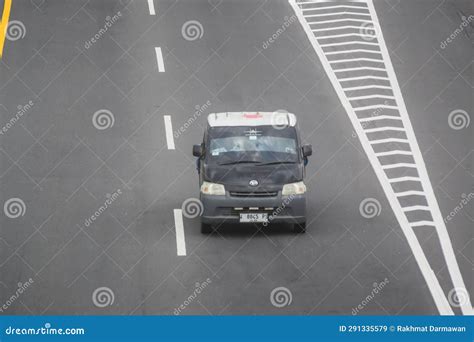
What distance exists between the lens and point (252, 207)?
26.2 metres

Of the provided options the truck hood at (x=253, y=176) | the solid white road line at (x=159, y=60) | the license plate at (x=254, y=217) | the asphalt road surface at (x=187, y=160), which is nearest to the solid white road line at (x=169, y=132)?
the asphalt road surface at (x=187, y=160)

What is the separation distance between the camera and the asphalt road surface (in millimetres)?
24125

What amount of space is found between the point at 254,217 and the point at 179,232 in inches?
68.0

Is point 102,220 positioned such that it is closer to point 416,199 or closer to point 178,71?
point 416,199

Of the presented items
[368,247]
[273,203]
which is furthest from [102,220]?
[368,247]

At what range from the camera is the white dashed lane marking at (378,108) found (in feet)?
89.1

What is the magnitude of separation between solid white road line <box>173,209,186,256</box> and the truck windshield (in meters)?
1.63

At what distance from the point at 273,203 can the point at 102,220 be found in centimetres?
393

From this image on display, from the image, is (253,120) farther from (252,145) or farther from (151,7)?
(151,7)

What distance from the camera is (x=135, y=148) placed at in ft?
104

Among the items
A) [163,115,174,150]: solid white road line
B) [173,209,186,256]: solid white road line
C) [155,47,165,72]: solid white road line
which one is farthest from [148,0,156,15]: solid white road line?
[173,209,186,256]: solid white road line

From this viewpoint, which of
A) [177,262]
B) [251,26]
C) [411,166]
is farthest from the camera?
[251,26]

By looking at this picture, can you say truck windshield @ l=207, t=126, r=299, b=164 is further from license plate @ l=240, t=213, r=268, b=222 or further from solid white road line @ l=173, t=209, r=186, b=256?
solid white road line @ l=173, t=209, r=186, b=256

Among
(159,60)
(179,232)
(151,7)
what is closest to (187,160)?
(179,232)
